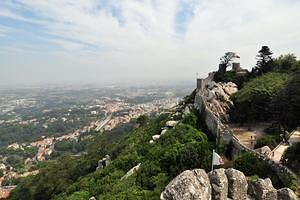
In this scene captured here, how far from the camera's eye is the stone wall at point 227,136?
44.7 ft

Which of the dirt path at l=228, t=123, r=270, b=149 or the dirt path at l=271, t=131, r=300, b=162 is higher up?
the dirt path at l=271, t=131, r=300, b=162

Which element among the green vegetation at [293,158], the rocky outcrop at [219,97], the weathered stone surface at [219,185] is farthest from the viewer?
the rocky outcrop at [219,97]

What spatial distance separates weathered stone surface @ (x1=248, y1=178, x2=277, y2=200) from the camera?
998 cm

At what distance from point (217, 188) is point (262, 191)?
1389 millimetres

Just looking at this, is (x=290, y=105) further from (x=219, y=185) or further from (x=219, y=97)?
(x=219, y=185)

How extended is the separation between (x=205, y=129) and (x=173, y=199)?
1616 cm

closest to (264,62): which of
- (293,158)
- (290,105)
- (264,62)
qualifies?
(264,62)

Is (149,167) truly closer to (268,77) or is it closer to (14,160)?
(268,77)

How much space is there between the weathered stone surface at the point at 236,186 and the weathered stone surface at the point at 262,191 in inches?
15.5

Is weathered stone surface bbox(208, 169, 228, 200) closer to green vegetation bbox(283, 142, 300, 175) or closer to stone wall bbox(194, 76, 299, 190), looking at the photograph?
stone wall bbox(194, 76, 299, 190)

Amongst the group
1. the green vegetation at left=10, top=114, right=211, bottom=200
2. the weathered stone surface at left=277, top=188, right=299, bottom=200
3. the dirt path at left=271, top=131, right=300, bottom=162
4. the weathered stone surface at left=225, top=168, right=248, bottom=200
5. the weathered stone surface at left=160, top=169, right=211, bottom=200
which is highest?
the weathered stone surface at left=160, top=169, right=211, bottom=200

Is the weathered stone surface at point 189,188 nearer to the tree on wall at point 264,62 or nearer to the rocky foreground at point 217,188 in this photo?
the rocky foreground at point 217,188

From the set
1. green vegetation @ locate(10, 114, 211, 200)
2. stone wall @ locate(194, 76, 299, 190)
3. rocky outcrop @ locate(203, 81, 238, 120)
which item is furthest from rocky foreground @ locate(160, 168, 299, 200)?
rocky outcrop @ locate(203, 81, 238, 120)

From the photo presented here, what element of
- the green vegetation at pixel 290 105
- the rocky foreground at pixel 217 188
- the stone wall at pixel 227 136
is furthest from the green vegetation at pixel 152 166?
the rocky foreground at pixel 217 188
